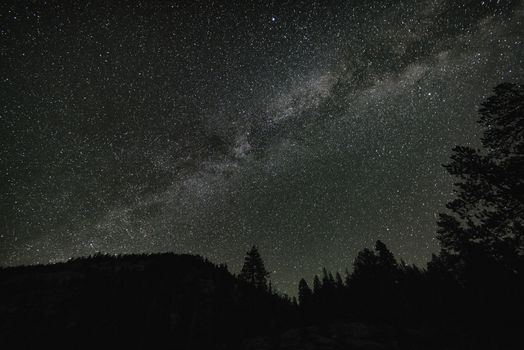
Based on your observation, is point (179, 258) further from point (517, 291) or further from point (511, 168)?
point (511, 168)

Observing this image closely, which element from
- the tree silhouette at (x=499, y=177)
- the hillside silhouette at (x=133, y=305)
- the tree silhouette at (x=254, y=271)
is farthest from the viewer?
the tree silhouette at (x=254, y=271)

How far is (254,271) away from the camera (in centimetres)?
5444

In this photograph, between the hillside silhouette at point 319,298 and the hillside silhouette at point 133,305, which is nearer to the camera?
the hillside silhouette at point 319,298

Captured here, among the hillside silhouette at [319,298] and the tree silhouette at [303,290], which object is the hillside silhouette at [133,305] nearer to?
the hillside silhouette at [319,298]

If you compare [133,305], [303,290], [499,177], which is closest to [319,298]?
[303,290]

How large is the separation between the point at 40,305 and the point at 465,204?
187 ft

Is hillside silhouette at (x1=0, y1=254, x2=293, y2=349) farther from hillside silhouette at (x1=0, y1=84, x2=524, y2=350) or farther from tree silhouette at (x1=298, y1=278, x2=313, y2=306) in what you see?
tree silhouette at (x1=298, y1=278, x2=313, y2=306)

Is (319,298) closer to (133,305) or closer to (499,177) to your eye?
(133,305)

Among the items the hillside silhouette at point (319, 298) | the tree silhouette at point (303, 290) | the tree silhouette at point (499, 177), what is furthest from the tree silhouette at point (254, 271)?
the tree silhouette at point (499, 177)

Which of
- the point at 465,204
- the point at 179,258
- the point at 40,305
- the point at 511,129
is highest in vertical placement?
the point at 179,258

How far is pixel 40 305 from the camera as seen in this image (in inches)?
1683

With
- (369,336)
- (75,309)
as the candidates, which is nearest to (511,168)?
(369,336)

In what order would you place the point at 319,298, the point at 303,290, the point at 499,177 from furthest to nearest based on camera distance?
the point at 303,290 < the point at 319,298 < the point at 499,177

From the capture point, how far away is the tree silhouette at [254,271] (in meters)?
53.3
